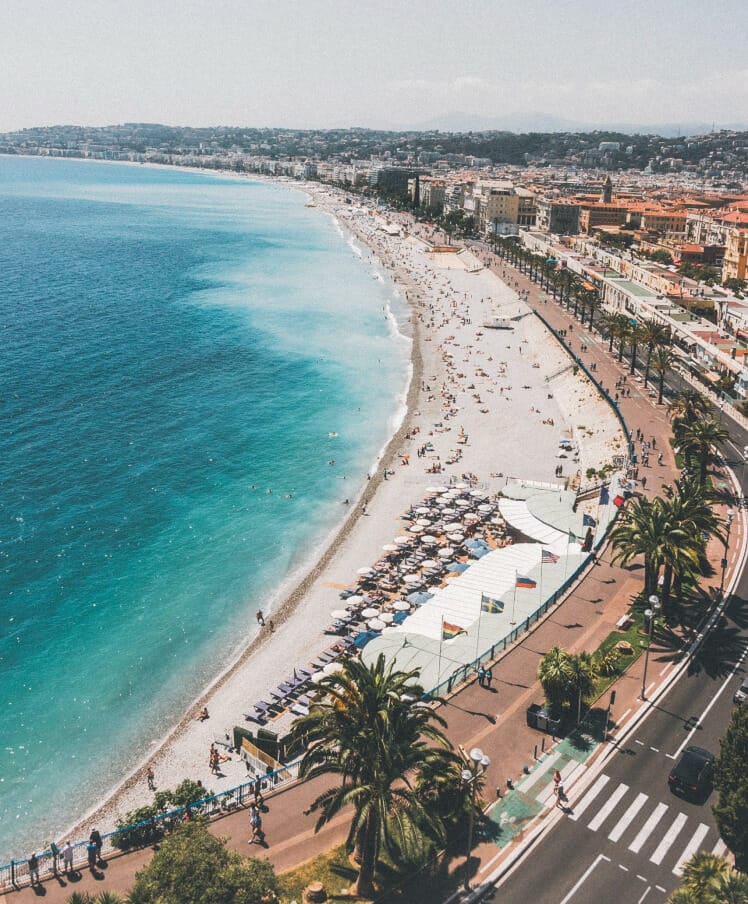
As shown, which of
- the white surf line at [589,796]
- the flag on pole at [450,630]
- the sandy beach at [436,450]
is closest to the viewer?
the white surf line at [589,796]

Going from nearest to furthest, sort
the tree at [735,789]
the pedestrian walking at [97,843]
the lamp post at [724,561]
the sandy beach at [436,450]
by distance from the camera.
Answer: the tree at [735,789] → the pedestrian walking at [97,843] → the sandy beach at [436,450] → the lamp post at [724,561]

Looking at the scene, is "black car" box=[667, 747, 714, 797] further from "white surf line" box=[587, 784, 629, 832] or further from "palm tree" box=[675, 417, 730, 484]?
"palm tree" box=[675, 417, 730, 484]

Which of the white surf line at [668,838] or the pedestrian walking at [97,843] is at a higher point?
the white surf line at [668,838]

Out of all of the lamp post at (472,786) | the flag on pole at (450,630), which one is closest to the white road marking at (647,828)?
the lamp post at (472,786)

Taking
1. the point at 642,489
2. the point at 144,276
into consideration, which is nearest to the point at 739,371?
the point at 642,489

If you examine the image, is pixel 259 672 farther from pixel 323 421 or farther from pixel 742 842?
pixel 323 421

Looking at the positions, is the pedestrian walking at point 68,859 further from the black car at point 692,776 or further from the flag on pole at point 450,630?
the black car at point 692,776

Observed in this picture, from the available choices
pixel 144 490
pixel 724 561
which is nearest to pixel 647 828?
pixel 724 561

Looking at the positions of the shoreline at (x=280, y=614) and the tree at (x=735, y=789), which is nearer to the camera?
the tree at (x=735, y=789)
